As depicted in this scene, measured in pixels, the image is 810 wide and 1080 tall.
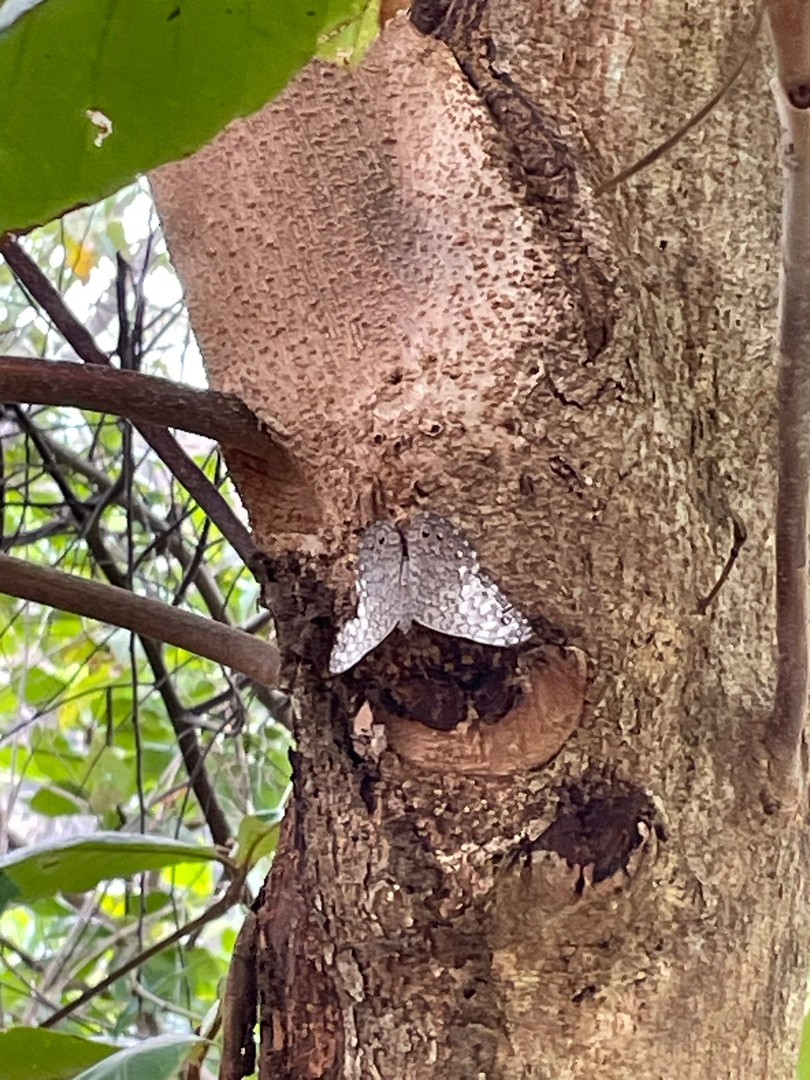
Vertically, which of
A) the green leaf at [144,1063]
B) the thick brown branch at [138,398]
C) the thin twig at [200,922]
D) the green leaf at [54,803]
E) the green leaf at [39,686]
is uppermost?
the green leaf at [39,686]

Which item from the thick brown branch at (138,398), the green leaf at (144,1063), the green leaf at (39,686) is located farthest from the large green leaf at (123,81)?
the green leaf at (39,686)

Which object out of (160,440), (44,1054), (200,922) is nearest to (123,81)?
(160,440)

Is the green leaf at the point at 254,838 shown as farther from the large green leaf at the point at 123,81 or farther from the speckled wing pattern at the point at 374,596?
the large green leaf at the point at 123,81

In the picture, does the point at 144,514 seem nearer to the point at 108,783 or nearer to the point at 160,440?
the point at 108,783

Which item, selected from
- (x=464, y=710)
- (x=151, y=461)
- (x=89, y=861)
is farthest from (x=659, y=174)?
(x=151, y=461)

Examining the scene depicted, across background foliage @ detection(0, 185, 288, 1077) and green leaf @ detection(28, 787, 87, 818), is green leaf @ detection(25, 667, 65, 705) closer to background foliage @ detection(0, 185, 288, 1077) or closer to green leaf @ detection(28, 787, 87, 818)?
background foliage @ detection(0, 185, 288, 1077)

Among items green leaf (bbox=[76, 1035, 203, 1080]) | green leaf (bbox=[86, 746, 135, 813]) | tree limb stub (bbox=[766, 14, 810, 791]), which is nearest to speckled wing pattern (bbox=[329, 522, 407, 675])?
tree limb stub (bbox=[766, 14, 810, 791])

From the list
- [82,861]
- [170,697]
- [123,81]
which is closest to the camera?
[123,81]
